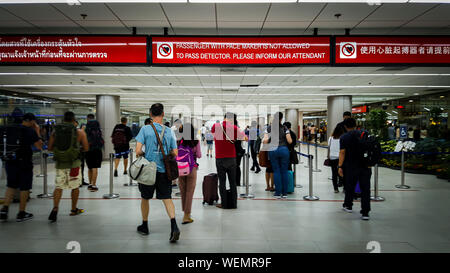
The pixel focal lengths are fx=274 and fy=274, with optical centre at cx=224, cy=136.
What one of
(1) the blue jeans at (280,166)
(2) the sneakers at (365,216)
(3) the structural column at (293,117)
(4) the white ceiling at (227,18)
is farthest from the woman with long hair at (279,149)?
(3) the structural column at (293,117)

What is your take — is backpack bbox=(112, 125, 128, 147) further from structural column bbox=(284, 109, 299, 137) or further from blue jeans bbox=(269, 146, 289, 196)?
structural column bbox=(284, 109, 299, 137)

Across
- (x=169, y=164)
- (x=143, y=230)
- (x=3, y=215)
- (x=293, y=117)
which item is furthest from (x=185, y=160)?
(x=293, y=117)

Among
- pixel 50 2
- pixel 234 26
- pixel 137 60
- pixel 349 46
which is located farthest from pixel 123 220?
pixel 349 46

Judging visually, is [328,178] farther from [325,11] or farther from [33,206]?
[33,206]

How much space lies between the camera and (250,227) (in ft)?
13.2

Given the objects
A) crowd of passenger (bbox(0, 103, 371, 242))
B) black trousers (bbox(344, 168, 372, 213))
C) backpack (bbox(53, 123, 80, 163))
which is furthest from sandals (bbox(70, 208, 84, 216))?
black trousers (bbox(344, 168, 372, 213))

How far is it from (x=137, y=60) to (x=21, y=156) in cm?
243

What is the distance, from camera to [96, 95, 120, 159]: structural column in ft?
44.3

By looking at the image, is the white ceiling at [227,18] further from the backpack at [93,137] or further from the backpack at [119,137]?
the backpack at [119,137]

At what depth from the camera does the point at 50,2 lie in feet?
12.7

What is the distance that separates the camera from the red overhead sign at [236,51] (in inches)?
171
